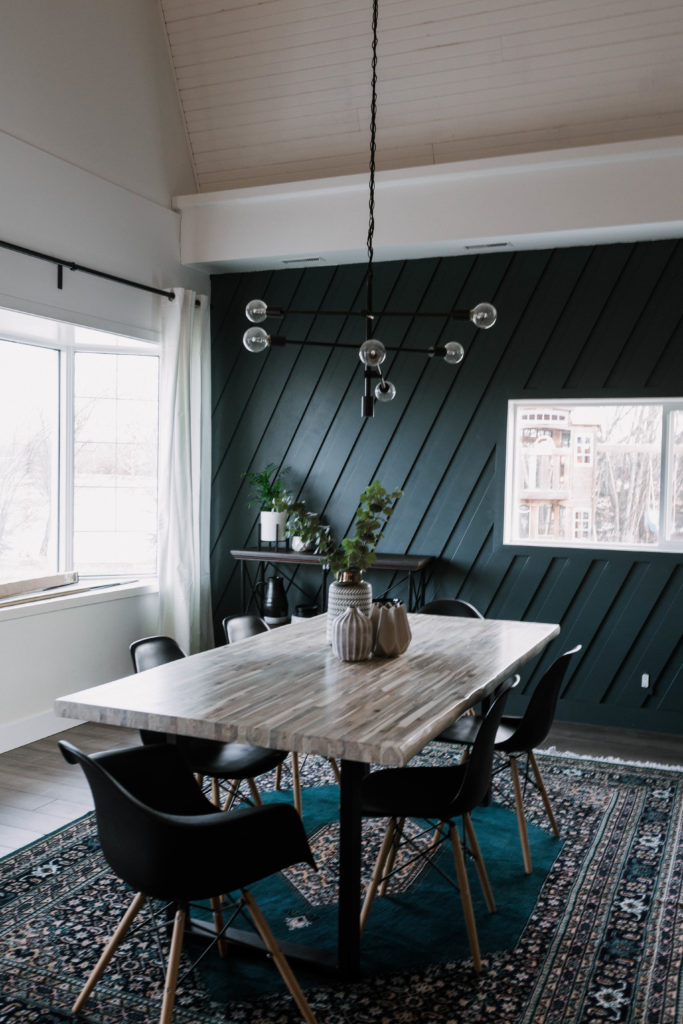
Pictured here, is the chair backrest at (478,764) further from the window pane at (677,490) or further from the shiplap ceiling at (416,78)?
the shiplap ceiling at (416,78)

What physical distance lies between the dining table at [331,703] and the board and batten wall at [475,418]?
190cm

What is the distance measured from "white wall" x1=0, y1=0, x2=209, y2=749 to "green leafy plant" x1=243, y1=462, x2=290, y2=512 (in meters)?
0.94

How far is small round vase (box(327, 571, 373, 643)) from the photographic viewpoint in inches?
133

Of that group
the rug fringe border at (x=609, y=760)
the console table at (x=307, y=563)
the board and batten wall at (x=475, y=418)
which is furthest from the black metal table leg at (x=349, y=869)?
the board and batten wall at (x=475, y=418)

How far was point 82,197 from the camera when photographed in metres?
4.90

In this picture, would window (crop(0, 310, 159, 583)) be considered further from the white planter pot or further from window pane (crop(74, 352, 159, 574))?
the white planter pot

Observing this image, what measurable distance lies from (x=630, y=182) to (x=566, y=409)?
1309mm

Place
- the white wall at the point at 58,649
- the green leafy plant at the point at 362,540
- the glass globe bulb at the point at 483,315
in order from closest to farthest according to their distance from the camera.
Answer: the green leafy plant at the point at 362,540 < the glass globe bulb at the point at 483,315 < the white wall at the point at 58,649

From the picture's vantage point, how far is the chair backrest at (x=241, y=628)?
12.9 feet

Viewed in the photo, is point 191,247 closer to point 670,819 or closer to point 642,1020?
point 670,819

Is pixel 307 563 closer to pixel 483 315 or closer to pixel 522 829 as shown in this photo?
pixel 483 315

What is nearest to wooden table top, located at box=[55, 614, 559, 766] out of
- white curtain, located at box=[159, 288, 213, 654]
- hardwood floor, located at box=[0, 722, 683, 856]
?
hardwood floor, located at box=[0, 722, 683, 856]

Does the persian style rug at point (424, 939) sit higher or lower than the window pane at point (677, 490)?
lower

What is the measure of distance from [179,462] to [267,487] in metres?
0.60
